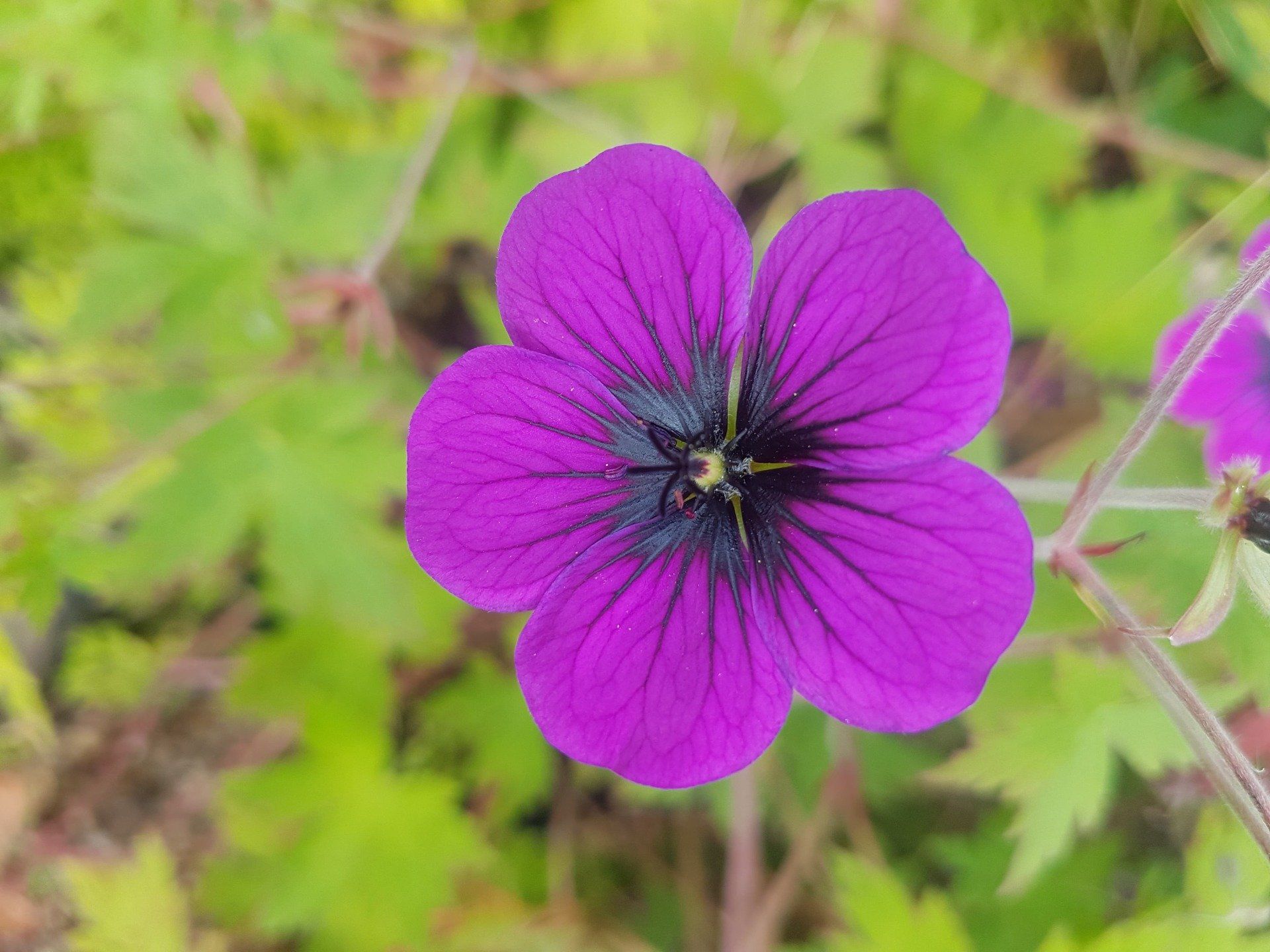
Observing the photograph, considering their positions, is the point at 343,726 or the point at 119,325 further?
the point at 343,726

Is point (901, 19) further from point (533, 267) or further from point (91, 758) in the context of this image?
point (91, 758)

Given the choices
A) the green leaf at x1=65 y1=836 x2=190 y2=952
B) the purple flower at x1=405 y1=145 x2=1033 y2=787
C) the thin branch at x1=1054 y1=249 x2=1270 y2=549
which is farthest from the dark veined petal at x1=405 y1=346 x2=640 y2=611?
the green leaf at x1=65 y1=836 x2=190 y2=952

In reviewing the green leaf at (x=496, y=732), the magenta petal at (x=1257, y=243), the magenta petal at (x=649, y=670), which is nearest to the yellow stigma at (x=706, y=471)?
the magenta petal at (x=649, y=670)

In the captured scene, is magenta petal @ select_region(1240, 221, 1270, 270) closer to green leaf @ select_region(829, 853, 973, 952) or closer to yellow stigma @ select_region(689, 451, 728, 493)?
yellow stigma @ select_region(689, 451, 728, 493)

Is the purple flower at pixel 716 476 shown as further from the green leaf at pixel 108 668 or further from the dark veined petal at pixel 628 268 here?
the green leaf at pixel 108 668

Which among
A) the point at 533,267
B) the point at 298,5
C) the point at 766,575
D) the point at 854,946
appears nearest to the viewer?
the point at 533,267

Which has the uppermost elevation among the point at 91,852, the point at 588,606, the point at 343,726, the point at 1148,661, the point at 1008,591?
the point at 1008,591

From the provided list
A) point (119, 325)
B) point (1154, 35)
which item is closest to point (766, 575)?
point (119, 325)
